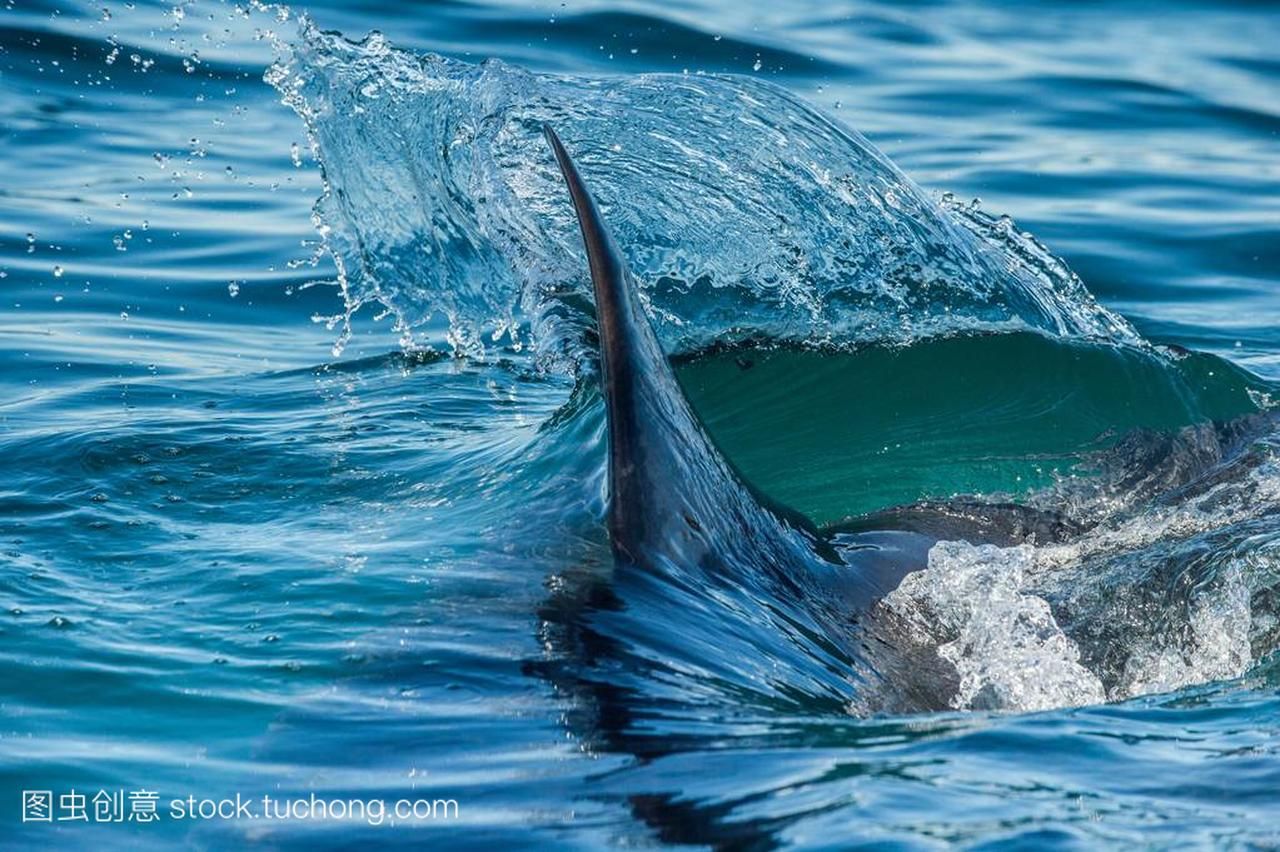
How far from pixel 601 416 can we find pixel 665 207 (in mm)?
2344

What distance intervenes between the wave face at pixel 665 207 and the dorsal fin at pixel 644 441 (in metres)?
3.16

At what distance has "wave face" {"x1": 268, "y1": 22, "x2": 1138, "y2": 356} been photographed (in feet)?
22.9

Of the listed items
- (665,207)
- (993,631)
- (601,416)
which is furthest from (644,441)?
(665,207)

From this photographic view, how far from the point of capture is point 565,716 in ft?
10.5

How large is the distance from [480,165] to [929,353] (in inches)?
75.9

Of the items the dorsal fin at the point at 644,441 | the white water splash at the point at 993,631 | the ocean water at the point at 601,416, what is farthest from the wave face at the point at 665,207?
the dorsal fin at the point at 644,441

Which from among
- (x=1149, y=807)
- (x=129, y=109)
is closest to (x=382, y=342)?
(x=129, y=109)

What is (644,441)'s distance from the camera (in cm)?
350

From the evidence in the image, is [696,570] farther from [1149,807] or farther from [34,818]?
[34,818]

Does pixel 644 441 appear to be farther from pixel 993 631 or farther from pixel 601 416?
pixel 601 416

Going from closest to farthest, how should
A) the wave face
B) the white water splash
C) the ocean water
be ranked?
the ocean water, the white water splash, the wave face

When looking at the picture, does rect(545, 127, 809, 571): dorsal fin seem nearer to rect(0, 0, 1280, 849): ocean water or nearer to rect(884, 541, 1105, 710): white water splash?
rect(0, 0, 1280, 849): ocean water

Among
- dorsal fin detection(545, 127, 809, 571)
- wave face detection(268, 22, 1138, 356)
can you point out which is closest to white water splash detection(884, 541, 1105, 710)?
dorsal fin detection(545, 127, 809, 571)

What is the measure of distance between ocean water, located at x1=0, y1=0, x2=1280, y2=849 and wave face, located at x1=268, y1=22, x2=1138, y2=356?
0.06ft
